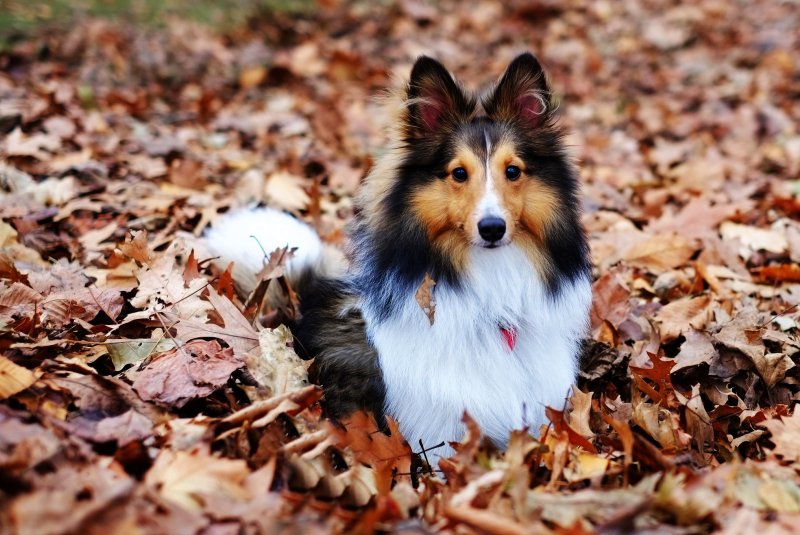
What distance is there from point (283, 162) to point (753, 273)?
418 cm

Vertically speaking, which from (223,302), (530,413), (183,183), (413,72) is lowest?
(530,413)

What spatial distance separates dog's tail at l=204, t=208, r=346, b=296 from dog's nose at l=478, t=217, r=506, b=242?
1.27 m

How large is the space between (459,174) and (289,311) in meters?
1.47

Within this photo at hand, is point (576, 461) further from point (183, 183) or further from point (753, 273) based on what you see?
point (183, 183)

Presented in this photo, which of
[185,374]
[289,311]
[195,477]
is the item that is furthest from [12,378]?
[289,311]

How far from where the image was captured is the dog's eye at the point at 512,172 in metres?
3.62

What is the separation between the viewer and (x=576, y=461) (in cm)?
308

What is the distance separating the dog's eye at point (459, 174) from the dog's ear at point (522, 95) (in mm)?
439

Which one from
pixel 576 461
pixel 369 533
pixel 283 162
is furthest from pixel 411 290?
pixel 283 162

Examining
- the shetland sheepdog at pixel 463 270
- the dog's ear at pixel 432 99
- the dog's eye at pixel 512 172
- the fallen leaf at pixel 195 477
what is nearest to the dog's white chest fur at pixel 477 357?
the shetland sheepdog at pixel 463 270

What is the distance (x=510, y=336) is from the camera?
363cm

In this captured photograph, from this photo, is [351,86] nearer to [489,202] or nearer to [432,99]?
[432,99]

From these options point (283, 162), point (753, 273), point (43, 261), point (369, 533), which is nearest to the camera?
point (369, 533)

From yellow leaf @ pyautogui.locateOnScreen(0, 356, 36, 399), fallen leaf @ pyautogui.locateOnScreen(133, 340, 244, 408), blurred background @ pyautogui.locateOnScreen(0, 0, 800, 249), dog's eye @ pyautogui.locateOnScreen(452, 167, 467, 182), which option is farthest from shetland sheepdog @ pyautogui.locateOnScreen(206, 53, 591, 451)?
blurred background @ pyautogui.locateOnScreen(0, 0, 800, 249)
